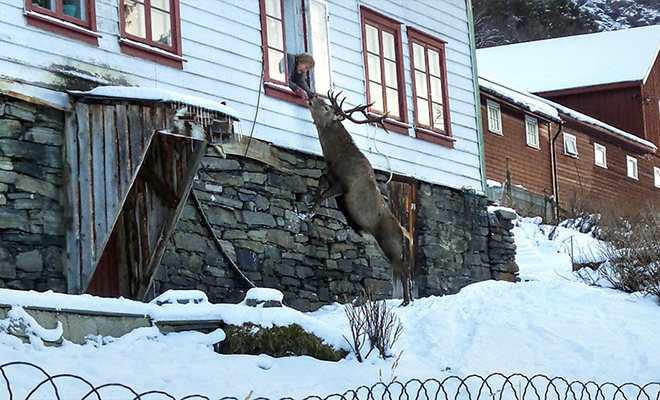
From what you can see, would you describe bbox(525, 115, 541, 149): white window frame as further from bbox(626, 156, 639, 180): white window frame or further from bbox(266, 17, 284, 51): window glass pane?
bbox(266, 17, 284, 51): window glass pane

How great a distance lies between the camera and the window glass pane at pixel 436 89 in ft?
58.2

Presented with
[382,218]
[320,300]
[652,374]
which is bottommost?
[652,374]

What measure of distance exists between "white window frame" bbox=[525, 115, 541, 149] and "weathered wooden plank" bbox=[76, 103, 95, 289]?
68.3 ft

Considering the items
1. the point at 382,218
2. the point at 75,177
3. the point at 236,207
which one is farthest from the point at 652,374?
the point at 75,177

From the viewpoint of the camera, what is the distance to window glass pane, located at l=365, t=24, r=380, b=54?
54.5ft

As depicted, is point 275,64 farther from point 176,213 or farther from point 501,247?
point 501,247

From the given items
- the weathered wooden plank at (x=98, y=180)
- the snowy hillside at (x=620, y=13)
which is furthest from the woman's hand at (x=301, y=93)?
the snowy hillside at (x=620, y=13)

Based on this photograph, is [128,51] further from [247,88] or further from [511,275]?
[511,275]

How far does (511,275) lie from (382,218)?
4.57 meters

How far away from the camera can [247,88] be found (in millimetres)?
14086

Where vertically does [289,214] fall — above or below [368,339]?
above

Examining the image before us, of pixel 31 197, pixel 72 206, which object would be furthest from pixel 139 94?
pixel 31 197

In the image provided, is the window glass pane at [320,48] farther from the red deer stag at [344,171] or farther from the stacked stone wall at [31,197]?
the stacked stone wall at [31,197]

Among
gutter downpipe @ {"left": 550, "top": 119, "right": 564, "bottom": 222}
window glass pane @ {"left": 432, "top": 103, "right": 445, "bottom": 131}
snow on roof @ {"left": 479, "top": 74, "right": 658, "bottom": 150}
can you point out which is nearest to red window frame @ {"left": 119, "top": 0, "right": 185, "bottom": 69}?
window glass pane @ {"left": 432, "top": 103, "right": 445, "bottom": 131}
